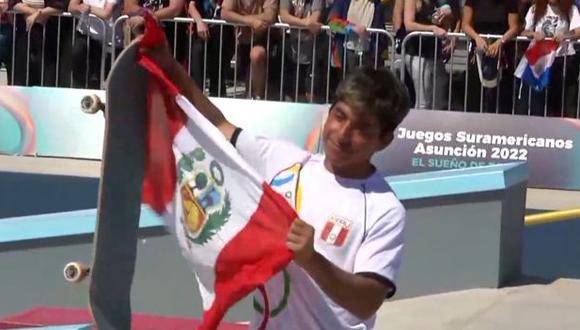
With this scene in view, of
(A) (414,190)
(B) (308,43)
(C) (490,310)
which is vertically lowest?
(C) (490,310)

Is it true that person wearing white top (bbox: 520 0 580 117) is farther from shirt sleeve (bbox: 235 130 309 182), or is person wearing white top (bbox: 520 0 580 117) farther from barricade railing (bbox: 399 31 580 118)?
shirt sleeve (bbox: 235 130 309 182)

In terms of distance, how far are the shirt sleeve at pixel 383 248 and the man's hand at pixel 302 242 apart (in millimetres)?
178

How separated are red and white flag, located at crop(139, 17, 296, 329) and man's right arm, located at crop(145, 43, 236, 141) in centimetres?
2

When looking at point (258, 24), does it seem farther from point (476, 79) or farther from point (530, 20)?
point (530, 20)

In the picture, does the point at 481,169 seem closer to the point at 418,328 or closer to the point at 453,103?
Answer: the point at 418,328

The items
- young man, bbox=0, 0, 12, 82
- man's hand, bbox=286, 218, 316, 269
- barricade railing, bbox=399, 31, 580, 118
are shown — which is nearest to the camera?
man's hand, bbox=286, 218, 316, 269

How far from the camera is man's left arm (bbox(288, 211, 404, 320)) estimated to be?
3.02 meters

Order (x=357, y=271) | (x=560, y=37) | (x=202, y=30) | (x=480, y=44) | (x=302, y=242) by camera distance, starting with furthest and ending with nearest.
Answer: (x=202, y=30), (x=480, y=44), (x=560, y=37), (x=357, y=271), (x=302, y=242)

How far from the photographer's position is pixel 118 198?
11.4 ft

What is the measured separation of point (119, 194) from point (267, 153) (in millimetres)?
398

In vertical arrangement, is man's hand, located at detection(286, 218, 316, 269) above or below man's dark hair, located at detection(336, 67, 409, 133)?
below

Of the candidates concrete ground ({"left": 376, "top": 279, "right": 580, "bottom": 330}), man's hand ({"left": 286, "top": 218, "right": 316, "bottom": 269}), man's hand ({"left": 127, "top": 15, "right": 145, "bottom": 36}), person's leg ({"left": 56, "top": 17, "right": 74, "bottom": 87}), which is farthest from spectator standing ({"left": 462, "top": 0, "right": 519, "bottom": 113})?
man's hand ({"left": 286, "top": 218, "right": 316, "bottom": 269})

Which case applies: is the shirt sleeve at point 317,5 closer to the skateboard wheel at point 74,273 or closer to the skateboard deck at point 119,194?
the skateboard deck at point 119,194

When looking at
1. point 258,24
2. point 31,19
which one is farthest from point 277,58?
point 31,19
